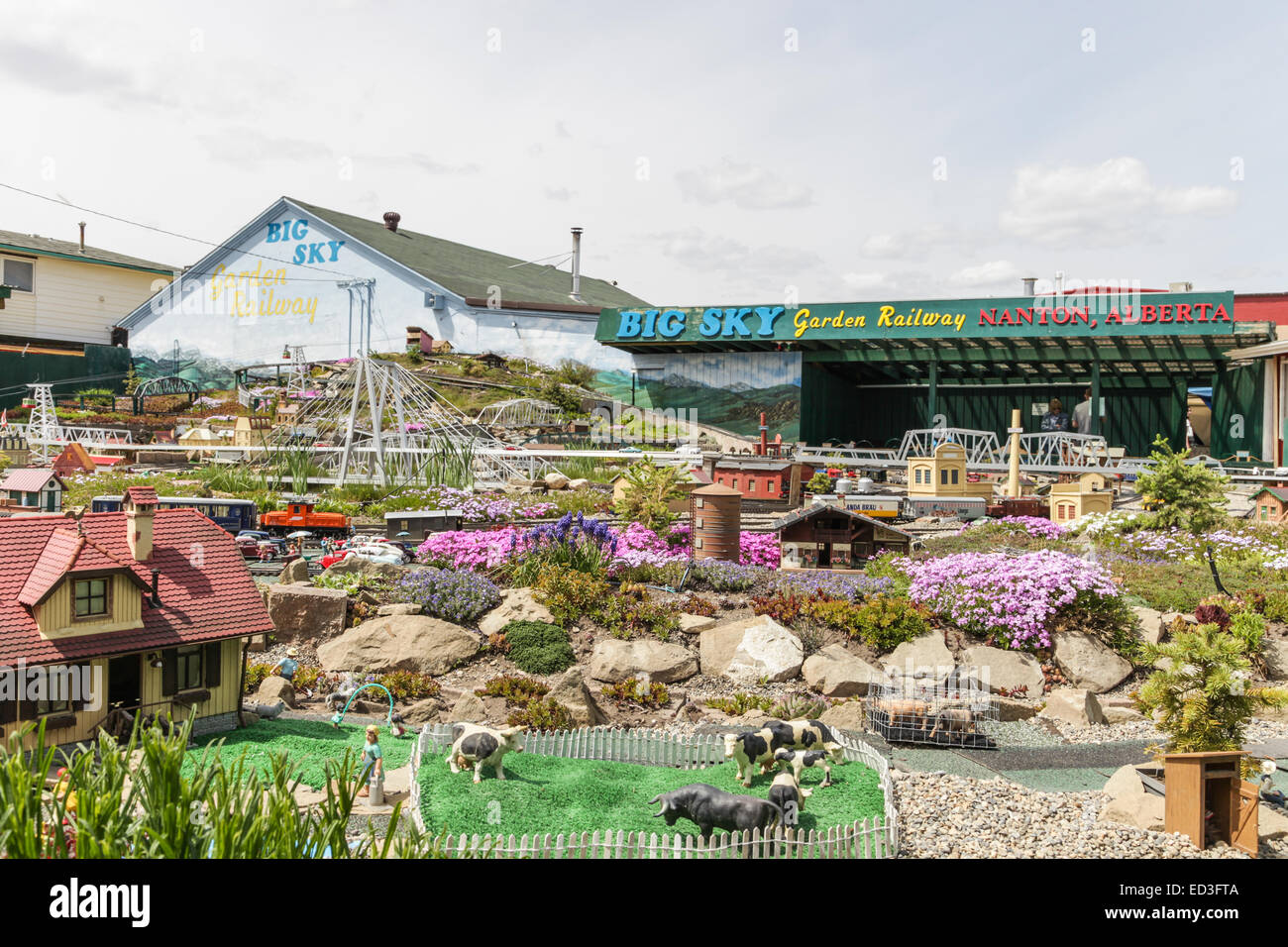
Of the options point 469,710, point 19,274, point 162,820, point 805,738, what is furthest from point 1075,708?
point 19,274

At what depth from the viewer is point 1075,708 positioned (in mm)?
15836

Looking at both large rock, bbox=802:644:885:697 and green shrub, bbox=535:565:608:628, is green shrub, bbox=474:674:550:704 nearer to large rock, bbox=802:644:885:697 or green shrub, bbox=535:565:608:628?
green shrub, bbox=535:565:608:628

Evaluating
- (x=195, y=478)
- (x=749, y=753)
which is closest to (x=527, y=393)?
(x=195, y=478)

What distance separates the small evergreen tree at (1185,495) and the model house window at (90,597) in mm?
26168

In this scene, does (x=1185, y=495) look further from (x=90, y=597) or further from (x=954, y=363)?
(x=90, y=597)

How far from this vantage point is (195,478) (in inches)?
1299

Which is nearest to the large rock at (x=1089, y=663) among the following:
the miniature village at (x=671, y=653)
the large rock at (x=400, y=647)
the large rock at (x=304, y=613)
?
the miniature village at (x=671, y=653)

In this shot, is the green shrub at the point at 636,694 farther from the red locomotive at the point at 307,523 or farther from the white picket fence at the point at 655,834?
the red locomotive at the point at 307,523

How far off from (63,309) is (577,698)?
191ft

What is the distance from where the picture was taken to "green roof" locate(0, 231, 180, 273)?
57062 mm

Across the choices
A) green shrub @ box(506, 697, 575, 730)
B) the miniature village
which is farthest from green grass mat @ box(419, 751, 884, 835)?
green shrub @ box(506, 697, 575, 730)

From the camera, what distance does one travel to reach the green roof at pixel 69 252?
5706 centimetres

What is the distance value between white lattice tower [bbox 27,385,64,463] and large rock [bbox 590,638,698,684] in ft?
98.0
